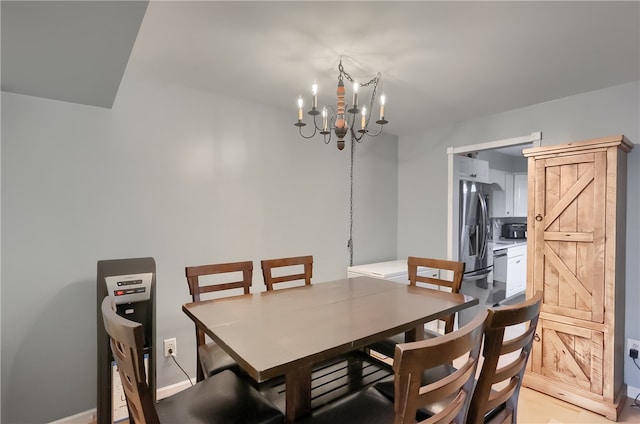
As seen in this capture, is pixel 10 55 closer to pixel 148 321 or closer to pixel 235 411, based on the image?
pixel 148 321

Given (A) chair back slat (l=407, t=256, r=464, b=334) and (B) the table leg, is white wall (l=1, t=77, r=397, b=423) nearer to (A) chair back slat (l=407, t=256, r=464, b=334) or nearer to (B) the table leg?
(A) chair back slat (l=407, t=256, r=464, b=334)

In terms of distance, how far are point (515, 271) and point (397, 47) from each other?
4110 millimetres

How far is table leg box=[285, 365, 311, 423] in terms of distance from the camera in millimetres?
1284

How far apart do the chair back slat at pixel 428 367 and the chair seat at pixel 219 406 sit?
1.98ft

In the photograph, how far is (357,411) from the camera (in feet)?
4.16

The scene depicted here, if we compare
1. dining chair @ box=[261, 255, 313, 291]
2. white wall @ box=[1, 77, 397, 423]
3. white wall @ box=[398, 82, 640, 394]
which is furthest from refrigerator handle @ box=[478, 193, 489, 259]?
dining chair @ box=[261, 255, 313, 291]

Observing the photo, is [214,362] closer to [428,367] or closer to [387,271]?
[428,367]

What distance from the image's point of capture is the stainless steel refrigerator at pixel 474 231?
11.8 ft

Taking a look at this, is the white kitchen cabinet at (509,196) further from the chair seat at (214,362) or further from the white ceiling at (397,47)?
the chair seat at (214,362)

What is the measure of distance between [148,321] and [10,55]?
145cm

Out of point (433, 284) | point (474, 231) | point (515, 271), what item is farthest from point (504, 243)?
point (433, 284)

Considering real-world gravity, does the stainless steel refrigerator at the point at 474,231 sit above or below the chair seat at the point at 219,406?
above

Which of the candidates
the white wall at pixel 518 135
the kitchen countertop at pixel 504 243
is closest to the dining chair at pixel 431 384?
the white wall at pixel 518 135

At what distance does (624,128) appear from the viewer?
2.42 meters
